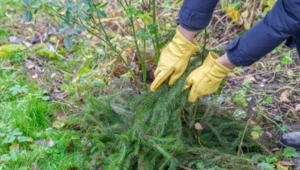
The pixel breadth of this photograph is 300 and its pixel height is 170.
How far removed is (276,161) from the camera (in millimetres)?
2264

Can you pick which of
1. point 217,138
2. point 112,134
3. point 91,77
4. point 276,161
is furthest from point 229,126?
point 91,77

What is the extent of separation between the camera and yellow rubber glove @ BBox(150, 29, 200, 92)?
7.01 feet

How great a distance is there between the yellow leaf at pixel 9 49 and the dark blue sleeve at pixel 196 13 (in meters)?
2.03

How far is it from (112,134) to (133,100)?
251mm

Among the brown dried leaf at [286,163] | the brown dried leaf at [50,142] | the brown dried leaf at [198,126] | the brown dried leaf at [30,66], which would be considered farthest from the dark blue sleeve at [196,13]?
the brown dried leaf at [30,66]

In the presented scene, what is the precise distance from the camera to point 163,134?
7.37 feet

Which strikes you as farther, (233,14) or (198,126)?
(233,14)

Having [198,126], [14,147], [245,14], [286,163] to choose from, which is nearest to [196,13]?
[198,126]

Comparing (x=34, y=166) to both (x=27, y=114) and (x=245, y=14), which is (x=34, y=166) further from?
(x=245, y=14)

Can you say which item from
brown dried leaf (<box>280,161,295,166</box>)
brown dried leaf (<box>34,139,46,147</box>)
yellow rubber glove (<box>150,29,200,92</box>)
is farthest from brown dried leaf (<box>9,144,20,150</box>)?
brown dried leaf (<box>280,161,295,166</box>)

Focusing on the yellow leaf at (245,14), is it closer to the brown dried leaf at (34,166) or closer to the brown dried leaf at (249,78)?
the brown dried leaf at (249,78)

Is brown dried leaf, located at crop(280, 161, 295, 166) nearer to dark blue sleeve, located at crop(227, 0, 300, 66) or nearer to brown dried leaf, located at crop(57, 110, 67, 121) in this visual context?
dark blue sleeve, located at crop(227, 0, 300, 66)

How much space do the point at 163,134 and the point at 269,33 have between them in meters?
0.77

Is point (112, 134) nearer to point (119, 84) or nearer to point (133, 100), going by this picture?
point (133, 100)
